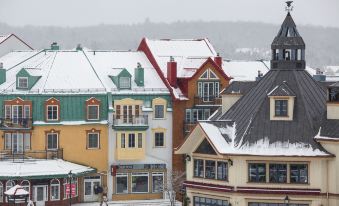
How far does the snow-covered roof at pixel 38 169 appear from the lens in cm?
7856

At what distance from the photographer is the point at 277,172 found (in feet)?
200

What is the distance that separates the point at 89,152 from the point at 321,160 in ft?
92.1

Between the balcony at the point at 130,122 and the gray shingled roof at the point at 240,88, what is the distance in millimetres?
17346

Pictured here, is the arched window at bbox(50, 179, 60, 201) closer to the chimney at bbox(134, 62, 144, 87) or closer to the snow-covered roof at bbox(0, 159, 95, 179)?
the snow-covered roof at bbox(0, 159, 95, 179)

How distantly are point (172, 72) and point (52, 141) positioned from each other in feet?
36.0

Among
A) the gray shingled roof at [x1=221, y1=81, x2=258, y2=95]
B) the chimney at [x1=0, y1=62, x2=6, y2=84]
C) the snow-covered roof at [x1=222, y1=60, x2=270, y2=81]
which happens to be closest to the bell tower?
the gray shingled roof at [x1=221, y1=81, x2=258, y2=95]

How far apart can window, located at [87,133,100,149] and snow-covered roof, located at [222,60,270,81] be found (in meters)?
15.0

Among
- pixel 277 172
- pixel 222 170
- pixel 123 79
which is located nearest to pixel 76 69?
pixel 123 79

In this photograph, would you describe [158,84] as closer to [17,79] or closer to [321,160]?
[17,79]

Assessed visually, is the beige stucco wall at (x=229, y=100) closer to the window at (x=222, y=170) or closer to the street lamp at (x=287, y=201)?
the window at (x=222, y=170)

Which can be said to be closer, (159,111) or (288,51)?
(288,51)

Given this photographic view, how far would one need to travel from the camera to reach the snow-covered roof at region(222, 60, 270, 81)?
9556 cm

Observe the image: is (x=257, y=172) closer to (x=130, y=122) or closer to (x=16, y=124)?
(x=130, y=122)

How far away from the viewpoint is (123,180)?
8506cm
